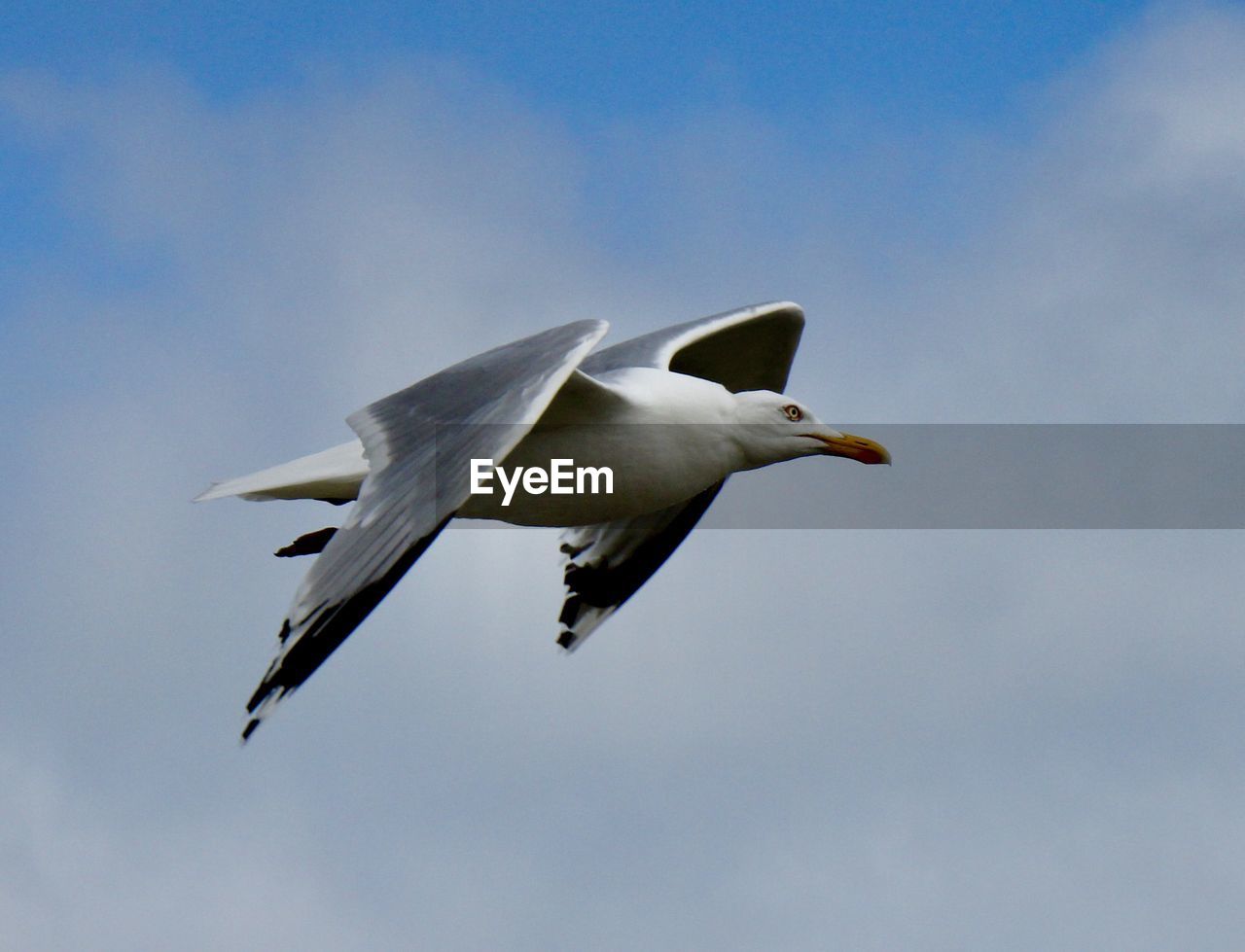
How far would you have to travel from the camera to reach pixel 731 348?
807cm

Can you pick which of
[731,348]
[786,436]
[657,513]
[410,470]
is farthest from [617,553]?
[410,470]

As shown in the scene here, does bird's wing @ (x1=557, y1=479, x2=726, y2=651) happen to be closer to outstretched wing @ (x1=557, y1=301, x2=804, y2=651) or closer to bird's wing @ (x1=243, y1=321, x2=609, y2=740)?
outstretched wing @ (x1=557, y1=301, x2=804, y2=651)

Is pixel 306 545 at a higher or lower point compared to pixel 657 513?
lower

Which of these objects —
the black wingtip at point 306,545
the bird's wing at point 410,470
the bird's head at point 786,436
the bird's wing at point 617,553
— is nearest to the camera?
the bird's wing at point 410,470

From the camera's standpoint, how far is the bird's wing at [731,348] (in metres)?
7.52

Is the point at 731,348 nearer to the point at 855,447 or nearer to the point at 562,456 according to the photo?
the point at 855,447

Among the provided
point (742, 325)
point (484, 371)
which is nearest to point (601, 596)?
point (742, 325)

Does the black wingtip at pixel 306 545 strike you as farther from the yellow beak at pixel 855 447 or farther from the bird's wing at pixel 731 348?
the yellow beak at pixel 855 447

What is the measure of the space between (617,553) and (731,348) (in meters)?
1.05

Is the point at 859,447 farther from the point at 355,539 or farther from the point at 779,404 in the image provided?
the point at 355,539

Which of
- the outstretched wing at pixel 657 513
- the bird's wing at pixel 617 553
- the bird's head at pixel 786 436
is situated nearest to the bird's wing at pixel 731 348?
the outstretched wing at pixel 657 513

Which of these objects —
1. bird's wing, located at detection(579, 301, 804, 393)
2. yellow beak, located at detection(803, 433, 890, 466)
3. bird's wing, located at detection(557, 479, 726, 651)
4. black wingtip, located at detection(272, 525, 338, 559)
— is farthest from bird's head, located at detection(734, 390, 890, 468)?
black wingtip, located at detection(272, 525, 338, 559)

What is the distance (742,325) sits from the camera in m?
7.91

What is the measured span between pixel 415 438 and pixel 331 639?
103cm
